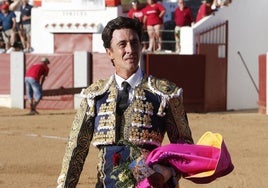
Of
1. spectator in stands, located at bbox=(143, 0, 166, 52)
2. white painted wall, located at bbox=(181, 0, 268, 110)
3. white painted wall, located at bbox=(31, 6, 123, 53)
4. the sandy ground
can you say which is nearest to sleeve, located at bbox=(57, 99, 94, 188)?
the sandy ground

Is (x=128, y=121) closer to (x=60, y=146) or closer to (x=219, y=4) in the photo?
(x=60, y=146)

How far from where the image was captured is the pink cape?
3.90m

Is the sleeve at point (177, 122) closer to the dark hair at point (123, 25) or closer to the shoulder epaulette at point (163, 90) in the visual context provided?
the shoulder epaulette at point (163, 90)

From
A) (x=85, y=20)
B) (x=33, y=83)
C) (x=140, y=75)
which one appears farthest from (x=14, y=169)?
(x=85, y=20)

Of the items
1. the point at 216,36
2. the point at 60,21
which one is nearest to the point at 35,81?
the point at 60,21

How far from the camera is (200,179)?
393 centimetres

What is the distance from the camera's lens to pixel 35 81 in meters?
19.0

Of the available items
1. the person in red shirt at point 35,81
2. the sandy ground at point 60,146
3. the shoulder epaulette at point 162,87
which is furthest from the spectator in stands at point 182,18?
the shoulder epaulette at point 162,87

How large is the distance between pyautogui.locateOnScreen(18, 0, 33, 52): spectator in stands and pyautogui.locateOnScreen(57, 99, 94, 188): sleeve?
18.2m

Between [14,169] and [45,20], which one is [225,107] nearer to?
[45,20]

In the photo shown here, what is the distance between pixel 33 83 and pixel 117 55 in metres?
15.0

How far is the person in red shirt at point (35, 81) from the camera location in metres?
18.9

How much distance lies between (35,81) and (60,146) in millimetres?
5957

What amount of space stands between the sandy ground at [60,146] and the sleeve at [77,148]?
17.2 ft
